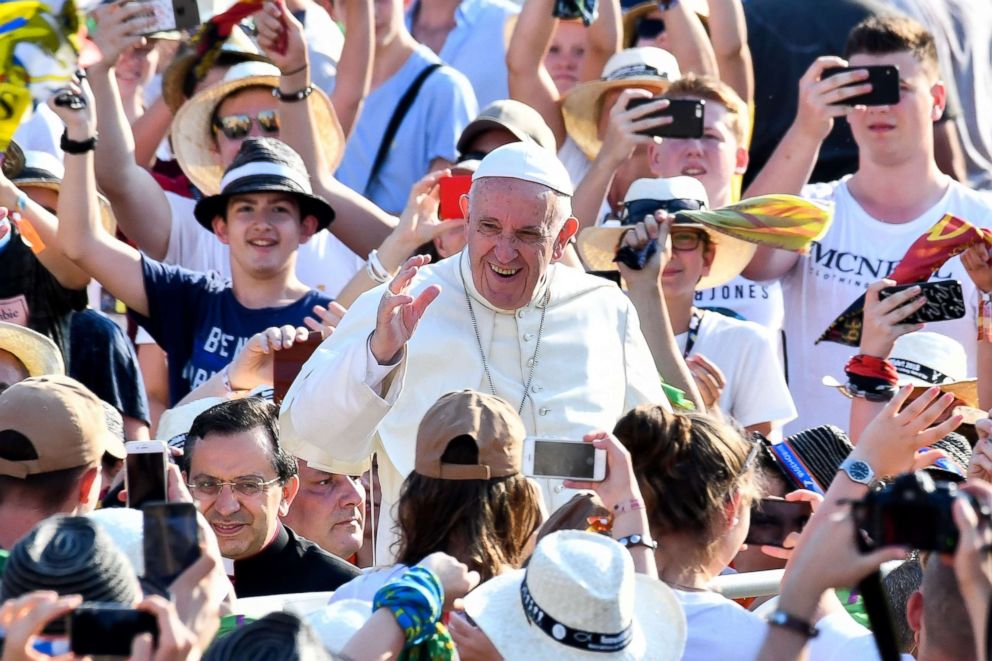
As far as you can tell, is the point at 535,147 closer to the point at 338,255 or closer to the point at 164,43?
the point at 338,255

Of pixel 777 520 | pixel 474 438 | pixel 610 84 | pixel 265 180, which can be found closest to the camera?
pixel 474 438

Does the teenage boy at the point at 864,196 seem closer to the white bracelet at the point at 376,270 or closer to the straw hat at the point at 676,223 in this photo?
the straw hat at the point at 676,223

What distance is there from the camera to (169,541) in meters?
3.06

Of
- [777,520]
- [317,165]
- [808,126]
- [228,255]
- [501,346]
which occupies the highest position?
[808,126]

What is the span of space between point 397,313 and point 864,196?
3.15 metres

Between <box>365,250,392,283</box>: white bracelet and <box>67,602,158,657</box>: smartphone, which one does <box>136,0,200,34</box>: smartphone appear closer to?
<box>365,250,392,283</box>: white bracelet

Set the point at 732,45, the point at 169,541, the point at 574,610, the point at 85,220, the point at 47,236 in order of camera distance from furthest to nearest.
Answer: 1. the point at 732,45
2. the point at 47,236
3. the point at 85,220
4. the point at 574,610
5. the point at 169,541

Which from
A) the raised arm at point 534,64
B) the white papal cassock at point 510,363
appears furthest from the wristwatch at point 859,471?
the raised arm at point 534,64

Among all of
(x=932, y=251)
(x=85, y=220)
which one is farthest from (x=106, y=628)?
(x=932, y=251)

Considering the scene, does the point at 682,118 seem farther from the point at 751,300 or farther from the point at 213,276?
the point at 213,276

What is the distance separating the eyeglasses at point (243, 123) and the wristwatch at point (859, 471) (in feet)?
12.3

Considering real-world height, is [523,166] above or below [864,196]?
above

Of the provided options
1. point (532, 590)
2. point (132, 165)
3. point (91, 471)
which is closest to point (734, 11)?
point (132, 165)

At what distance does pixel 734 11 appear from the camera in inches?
335
